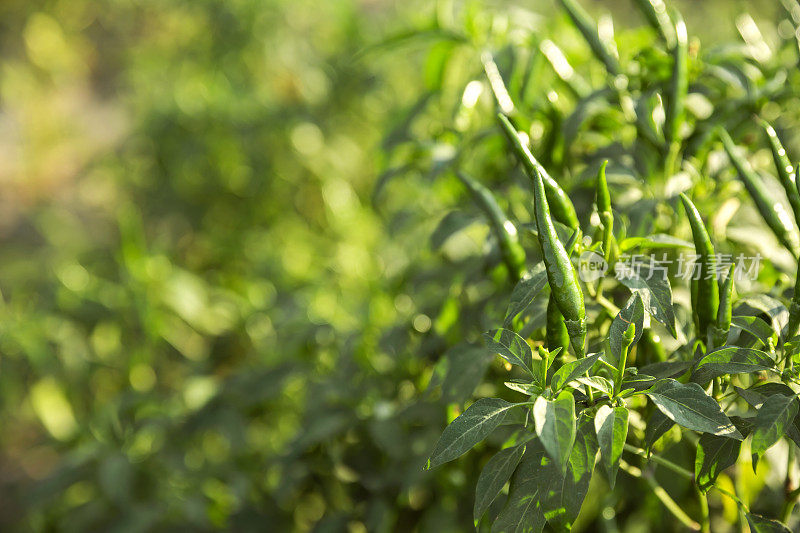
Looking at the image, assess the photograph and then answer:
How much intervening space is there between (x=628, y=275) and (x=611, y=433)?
0.17 metres

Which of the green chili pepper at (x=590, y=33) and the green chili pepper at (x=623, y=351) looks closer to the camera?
the green chili pepper at (x=623, y=351)

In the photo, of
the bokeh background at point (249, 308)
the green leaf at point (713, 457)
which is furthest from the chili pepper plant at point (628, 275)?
the bokeh background at point (249, 308)

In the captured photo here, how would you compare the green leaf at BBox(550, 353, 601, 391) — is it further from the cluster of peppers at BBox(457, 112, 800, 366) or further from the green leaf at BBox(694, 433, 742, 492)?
the green leaf at BBox(694, 433, 742, 492)

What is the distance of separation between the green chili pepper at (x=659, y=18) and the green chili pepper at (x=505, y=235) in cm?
28

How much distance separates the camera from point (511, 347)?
59 centimetres

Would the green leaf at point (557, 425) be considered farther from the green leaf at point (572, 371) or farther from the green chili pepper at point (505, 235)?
the green chili pepper at point (505, 235)

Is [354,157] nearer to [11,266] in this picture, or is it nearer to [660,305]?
[11,266]

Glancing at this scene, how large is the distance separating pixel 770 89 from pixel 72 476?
4.24 feet

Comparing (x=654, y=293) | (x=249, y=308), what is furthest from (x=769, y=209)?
(x=249, y=308)

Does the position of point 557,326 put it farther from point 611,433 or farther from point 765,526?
point 765,526

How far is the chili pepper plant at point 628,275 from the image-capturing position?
56 centimetres

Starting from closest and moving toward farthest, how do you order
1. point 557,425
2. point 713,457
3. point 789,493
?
point 557,425 < point 713,457 < point 789,493

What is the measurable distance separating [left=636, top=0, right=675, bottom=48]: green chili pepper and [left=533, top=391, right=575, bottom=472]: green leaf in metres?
0.48

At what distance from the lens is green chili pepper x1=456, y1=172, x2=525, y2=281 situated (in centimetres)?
70
